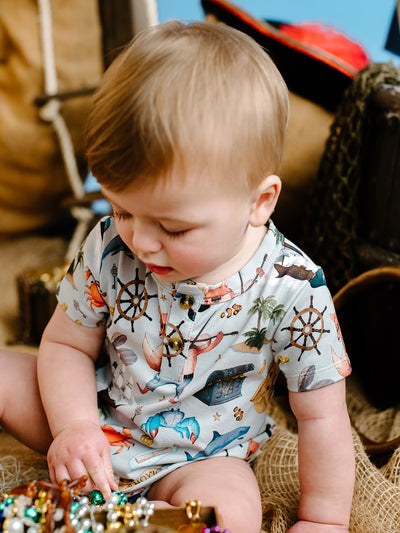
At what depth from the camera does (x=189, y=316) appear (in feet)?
2.59

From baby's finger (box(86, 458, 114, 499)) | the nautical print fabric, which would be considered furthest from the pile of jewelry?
the nautical print fabric

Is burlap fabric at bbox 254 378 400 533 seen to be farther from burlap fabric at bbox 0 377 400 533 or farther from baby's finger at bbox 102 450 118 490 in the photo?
baby's finger at bbox 102 450 118 490

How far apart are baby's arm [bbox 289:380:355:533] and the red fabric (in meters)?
0.97

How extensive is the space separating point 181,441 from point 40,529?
0.24m

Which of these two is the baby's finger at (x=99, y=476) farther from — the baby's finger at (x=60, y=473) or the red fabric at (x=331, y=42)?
the red fabric at (x=331, y=42)

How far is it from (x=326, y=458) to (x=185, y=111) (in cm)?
48

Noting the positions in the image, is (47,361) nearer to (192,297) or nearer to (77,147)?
(192,297)

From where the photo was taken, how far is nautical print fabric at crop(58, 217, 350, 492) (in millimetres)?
790

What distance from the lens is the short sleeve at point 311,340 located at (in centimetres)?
78

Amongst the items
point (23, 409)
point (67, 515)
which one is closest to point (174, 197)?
point (67, 515)

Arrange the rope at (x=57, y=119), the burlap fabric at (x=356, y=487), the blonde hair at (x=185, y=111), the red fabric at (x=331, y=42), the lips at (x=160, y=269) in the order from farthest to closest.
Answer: the rope at (x=57, y=119)
the red fabric at (x=331, y=42)
the burlap fabric at (x=356, y=487)
the lips at (x=160, y=269)
the blonde hair at (x=185, y=111)

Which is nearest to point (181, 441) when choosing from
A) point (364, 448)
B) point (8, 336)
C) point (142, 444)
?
point (142, 444)

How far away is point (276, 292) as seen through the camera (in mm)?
795

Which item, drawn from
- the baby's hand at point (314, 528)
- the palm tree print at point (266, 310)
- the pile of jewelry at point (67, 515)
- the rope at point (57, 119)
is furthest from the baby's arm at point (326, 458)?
the rope at point (57, 119)
